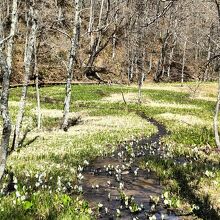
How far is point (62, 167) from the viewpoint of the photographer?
47.6 ft

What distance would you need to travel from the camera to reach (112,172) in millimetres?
14852

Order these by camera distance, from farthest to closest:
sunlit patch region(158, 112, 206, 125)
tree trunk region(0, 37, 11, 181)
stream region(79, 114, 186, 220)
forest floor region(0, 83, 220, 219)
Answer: sunlit patch region(158, 112, 206, 125), stream region(79, 114, 186, 220), forest floor region(0, 83, 220, 219), tree trunk region(0, 37, 11, 181)

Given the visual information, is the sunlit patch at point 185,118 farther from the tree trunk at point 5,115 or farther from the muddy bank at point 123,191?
the tree trunk at point 5,115

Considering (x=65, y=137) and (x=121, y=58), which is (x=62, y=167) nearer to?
(x=65, y=137)

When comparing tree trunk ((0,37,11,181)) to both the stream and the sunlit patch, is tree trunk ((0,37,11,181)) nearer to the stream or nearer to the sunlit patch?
the stream

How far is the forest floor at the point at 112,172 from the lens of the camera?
1004cm

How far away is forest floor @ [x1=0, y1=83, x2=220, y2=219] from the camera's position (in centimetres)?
1004

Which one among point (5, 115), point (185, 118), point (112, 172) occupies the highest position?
point (5, 115)

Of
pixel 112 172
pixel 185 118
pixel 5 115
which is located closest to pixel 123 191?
pixel 112 172

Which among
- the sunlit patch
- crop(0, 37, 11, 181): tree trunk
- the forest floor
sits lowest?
the sunlit patch

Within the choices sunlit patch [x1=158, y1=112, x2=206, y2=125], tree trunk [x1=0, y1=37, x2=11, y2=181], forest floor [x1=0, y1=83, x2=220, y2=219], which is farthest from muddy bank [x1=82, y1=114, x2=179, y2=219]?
sunlit patch [x1=158, y1=112, x2=206, y2=125]

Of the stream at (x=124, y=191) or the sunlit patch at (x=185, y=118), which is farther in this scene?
the sunlit patch at (x=185, y=118)

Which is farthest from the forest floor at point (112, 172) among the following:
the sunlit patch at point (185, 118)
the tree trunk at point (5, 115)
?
the tree trunk at point (5, 115)

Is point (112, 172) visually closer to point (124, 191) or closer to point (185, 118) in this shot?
point (124, 191)
